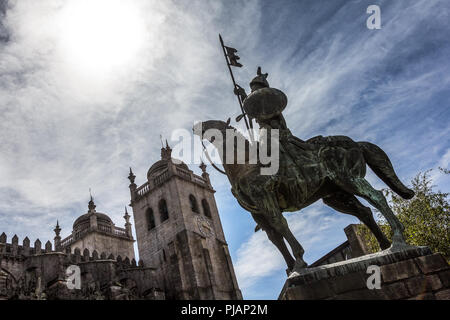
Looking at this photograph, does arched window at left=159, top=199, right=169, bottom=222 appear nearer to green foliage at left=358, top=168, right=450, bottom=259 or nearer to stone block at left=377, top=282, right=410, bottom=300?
green foliage at left=358, top=168, right=450, bottom=259

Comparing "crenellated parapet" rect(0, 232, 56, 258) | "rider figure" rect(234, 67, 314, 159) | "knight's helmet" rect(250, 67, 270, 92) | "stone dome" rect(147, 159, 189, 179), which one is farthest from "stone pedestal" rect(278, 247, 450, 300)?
"stone dome" rect(147, 159, 189, 179)

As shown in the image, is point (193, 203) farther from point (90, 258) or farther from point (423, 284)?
point (423, 284)

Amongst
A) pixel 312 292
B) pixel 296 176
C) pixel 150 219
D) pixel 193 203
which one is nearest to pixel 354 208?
pixel 296 176

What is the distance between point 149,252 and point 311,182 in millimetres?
35173

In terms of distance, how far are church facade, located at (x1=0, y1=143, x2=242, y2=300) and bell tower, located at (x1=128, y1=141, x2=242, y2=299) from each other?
0.30 ft

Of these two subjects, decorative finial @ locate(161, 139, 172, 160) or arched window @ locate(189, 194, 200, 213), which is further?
decorative finial @ locate(161, 139, 172, 160)

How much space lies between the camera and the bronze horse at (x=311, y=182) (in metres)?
5.04

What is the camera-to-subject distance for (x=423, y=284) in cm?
414

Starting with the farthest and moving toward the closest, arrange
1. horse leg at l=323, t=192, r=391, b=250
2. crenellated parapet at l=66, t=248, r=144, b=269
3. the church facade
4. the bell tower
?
the bell tower, crenellated parapet at l=66, t=248, r=144, b=269, the church facade, horse leg at l=323, t=192, r=391, b=250

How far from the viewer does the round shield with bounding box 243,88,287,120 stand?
573 cm

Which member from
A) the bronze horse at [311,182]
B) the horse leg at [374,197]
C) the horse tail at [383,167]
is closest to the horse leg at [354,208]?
the bronze horse at [311,182]

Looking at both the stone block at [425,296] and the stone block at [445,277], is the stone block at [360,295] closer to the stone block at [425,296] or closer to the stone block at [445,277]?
the stone block at [425,296]
